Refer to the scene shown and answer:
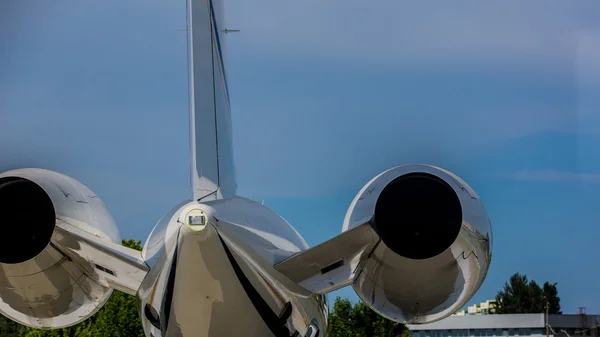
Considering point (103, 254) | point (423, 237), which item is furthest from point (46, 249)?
point (423, 237)

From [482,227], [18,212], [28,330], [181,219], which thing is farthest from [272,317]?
[28,330]

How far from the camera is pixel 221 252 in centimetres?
896

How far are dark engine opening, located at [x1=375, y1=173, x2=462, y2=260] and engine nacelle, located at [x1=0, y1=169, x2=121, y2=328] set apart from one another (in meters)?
3.51

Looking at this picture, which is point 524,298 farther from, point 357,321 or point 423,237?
point 423,237

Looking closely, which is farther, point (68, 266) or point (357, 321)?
point (357, 321)

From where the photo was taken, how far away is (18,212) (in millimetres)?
11312

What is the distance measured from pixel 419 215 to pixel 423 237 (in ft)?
0.95

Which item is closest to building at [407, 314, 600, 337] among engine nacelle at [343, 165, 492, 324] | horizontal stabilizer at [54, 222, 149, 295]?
horizontal stabilizer at [54, 222, 149, 295]

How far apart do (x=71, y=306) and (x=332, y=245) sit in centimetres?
357

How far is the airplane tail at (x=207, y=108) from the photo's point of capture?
1123cm

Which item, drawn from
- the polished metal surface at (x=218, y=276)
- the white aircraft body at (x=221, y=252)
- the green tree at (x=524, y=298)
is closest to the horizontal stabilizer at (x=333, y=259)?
the white aircraft body at (x=221, y=252)

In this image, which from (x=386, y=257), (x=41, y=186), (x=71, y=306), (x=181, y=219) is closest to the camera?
(x=181, y=219)

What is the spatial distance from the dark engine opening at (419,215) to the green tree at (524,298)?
90783 millimetres

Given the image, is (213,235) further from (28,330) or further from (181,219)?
(28,330)
